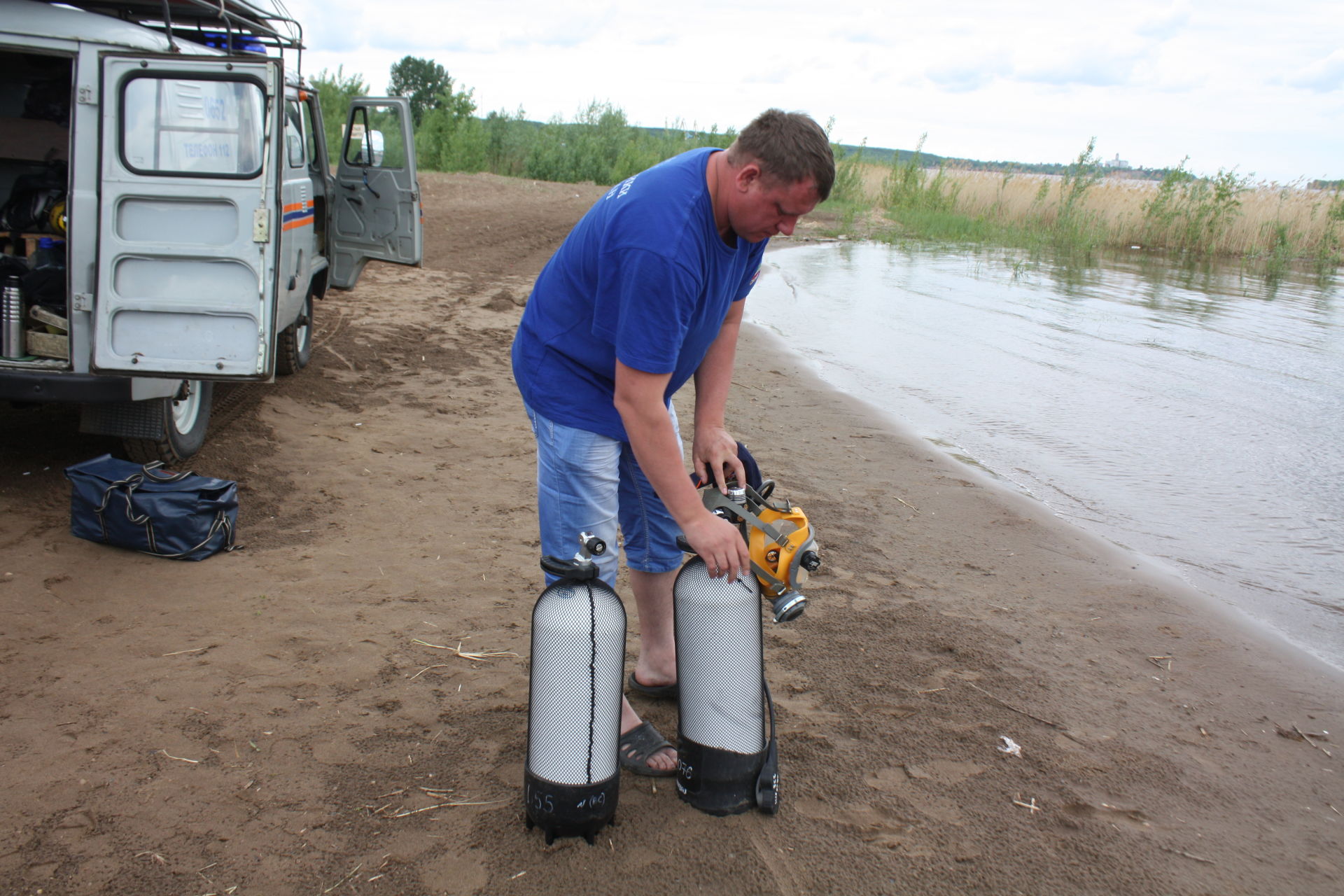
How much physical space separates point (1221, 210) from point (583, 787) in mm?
24367

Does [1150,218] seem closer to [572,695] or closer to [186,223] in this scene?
[186,223]

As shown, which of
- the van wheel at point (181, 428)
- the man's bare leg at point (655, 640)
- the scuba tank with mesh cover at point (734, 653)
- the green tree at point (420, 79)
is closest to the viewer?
the scuba tank with mesh cover at point (734, 653)

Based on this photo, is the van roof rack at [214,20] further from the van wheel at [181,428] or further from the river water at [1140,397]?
the river water at [1140,397]

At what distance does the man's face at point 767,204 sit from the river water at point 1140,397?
11.7ft

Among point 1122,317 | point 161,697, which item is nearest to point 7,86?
point 161,697

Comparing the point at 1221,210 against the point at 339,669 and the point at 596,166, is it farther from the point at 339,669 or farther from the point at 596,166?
the point at 339,669

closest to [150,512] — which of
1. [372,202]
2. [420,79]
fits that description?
[372,202]

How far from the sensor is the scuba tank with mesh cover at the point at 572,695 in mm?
2482

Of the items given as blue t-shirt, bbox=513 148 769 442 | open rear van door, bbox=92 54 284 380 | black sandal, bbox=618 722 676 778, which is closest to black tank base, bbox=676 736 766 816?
black sandal, bbox=618 722 676 778

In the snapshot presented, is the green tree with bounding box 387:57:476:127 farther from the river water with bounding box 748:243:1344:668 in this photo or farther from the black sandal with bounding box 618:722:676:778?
the black sandal with bounding box 618:722:676:778

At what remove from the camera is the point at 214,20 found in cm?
580

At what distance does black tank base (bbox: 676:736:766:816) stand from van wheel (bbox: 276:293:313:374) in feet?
16.6

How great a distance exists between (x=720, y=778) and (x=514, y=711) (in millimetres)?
824

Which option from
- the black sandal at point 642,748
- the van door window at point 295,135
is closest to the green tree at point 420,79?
the van door window at point 295,135
